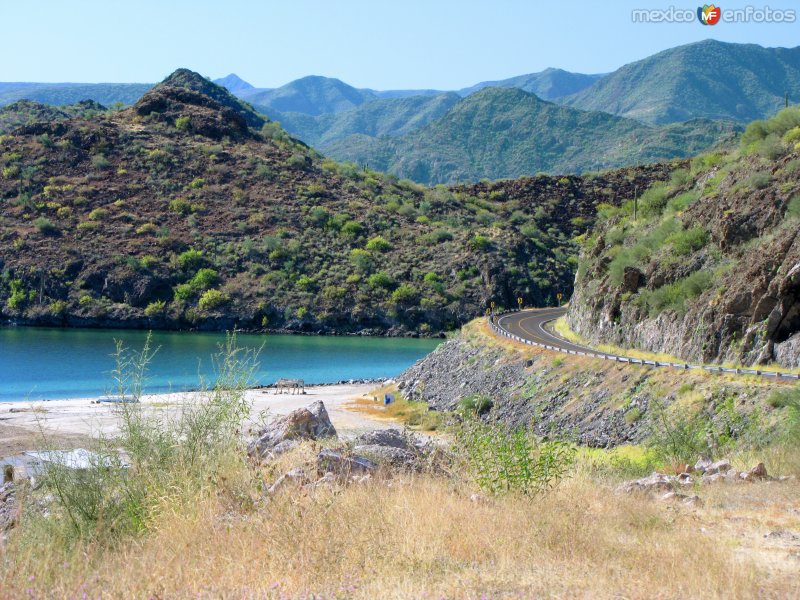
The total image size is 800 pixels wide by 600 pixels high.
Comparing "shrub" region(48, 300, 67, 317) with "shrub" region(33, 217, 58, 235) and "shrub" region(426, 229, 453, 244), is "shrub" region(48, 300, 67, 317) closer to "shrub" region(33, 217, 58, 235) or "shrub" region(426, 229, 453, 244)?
"shrub" region(33, 217, 58, 235)

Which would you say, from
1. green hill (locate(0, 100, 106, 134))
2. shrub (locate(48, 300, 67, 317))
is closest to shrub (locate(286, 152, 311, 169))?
green hill (locate(0, 100, 106, 134))

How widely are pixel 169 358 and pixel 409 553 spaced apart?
55.9 m

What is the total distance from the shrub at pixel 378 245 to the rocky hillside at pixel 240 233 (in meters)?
0.14

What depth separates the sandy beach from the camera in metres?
28.9

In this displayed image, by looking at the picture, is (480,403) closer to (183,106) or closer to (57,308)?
(57,308)

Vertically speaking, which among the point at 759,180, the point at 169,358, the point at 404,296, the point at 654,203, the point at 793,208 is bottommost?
the point at 169,358

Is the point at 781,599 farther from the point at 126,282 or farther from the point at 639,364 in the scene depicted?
the point at 126,282

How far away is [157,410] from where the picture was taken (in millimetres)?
27906

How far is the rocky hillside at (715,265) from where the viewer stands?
26250 millimetres

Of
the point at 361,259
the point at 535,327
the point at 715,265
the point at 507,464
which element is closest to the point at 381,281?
the point at 361,259

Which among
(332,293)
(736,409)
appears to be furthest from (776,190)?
(332,293)

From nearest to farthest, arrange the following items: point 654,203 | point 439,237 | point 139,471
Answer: point 139,471 < point 654,203 < point 439,237

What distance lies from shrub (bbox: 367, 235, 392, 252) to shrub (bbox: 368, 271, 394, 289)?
703 cm

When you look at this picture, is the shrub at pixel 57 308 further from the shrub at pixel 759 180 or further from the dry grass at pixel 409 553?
the dry grass at pixel 409 553
